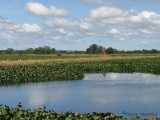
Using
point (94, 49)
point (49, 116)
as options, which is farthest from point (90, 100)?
point (94, 49)

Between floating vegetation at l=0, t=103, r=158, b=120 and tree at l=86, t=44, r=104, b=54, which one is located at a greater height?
tree at l=86, t=44, r=104, b=54

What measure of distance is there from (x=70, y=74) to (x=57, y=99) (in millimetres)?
9385

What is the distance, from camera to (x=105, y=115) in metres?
6.78

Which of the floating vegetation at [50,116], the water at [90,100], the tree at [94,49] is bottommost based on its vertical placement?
the water at [90,100]

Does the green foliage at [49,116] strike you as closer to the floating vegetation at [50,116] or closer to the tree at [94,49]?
the floating vegetation at [50,116]

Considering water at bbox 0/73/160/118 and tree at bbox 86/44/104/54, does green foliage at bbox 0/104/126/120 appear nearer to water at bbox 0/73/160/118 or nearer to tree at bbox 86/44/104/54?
water at bbox 0/73/160/118

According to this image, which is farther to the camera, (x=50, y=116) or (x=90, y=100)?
(x=90, y=100)

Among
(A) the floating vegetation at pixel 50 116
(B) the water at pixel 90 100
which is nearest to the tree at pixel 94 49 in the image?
(B) the water at pixel 90 100

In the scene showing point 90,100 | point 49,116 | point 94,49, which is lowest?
point 90,100

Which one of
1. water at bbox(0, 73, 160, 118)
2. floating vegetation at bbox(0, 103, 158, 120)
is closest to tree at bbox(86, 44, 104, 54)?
water at bbox(0, 73, 160, 118)

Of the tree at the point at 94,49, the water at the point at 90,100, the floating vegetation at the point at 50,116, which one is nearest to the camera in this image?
the floating vegetation at the point at 50,116

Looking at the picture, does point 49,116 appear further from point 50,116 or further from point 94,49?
point 94,49

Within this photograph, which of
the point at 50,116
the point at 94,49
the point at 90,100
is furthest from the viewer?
the point at 94,49

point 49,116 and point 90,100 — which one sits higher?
point 49,116
